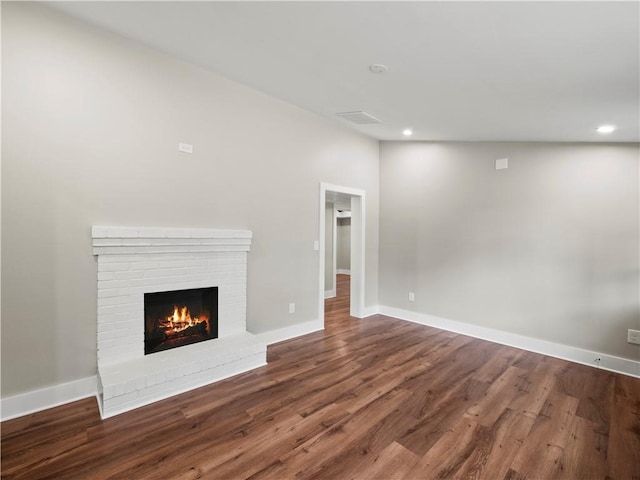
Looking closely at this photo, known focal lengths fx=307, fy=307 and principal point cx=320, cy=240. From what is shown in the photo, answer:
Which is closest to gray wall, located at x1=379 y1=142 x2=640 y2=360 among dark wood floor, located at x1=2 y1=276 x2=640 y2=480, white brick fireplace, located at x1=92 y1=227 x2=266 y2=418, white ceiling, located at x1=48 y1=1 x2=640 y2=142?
white ceiling, located at x1=48 y1=1 x2=640 y2=142

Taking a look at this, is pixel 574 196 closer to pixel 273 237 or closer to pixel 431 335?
pixel 431 335

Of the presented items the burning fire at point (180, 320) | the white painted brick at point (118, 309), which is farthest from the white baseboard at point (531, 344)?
the white painted brick at point (118, 309)

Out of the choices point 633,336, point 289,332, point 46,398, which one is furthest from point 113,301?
point 633,336

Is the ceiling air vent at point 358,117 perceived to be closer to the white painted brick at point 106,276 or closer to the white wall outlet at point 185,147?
the white wall outlet at point 185,147

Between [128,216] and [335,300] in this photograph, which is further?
[335,300]

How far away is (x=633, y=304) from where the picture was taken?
311cm

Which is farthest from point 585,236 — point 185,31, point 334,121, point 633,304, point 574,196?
point 185,31

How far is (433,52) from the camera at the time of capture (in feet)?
6.88

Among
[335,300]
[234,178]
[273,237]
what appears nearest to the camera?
[234,178]

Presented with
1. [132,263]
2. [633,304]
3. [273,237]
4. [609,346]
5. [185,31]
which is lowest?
[609,346]

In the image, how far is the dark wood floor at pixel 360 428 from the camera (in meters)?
1.78

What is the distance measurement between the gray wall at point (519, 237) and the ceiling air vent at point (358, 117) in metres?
1.23

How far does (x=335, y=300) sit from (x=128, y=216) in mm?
4300

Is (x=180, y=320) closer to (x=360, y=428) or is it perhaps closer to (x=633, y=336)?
(x=360, y=428)
